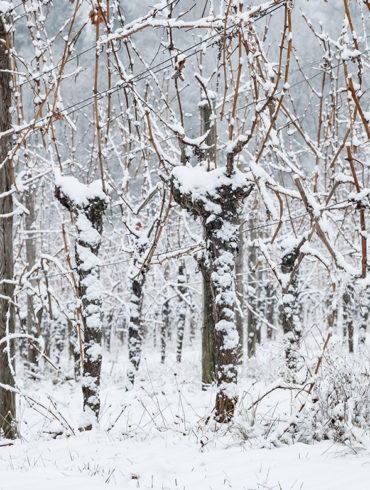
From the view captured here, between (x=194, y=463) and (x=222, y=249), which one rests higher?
(x=222, y=249)

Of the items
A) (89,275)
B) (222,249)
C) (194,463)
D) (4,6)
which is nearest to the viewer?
(194,463)

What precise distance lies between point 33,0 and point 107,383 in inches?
467

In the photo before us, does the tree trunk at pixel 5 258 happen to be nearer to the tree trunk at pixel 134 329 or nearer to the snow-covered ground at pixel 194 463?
the snow-covered ground at pixel 194 463

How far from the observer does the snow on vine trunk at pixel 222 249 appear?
300 cm

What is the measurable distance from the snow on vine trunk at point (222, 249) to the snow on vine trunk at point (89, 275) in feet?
3.42

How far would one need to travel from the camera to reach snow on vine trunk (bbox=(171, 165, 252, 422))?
118 inches

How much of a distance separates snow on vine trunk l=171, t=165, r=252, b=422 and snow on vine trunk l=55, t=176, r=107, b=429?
104 cm

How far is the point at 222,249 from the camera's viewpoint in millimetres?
3072

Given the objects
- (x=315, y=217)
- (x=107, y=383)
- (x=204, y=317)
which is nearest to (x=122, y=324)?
(x=107, y=383)

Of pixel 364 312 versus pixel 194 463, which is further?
pixel 364 312

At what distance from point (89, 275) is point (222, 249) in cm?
134

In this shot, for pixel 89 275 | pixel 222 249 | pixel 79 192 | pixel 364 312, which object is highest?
pixel 79 192

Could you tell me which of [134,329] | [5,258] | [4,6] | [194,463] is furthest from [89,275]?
[134,329]

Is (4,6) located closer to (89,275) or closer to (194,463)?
(89,275)
